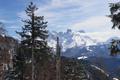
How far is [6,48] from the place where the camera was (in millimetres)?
153125

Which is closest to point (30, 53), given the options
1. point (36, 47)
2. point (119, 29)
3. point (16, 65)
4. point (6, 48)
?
point (36, 47)

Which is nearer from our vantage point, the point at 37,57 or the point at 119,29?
the point at 119,29

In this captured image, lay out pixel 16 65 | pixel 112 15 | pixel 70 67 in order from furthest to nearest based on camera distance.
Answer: pixel 70 67 < pixel 16 65 < pixel 112 15

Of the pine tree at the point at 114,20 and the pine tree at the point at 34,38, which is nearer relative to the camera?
the pine tree at the point at 114,20

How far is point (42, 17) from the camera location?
174 feet

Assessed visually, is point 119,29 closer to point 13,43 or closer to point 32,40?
point 32,40

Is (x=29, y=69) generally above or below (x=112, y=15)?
below

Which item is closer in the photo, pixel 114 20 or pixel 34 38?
pixel 114 20

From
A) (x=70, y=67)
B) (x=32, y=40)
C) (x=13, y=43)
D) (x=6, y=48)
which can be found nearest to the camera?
(x=32, y=40)

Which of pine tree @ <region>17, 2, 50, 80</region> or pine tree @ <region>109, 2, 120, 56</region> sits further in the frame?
pine tree @ <region>17, 2, 50, 80</region>

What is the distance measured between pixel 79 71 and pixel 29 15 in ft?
121

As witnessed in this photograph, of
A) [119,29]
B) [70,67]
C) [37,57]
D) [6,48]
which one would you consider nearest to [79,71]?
[70,67]

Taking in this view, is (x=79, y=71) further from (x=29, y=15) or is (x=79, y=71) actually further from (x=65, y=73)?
(x=29, y=15)

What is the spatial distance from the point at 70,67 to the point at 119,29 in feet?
184
